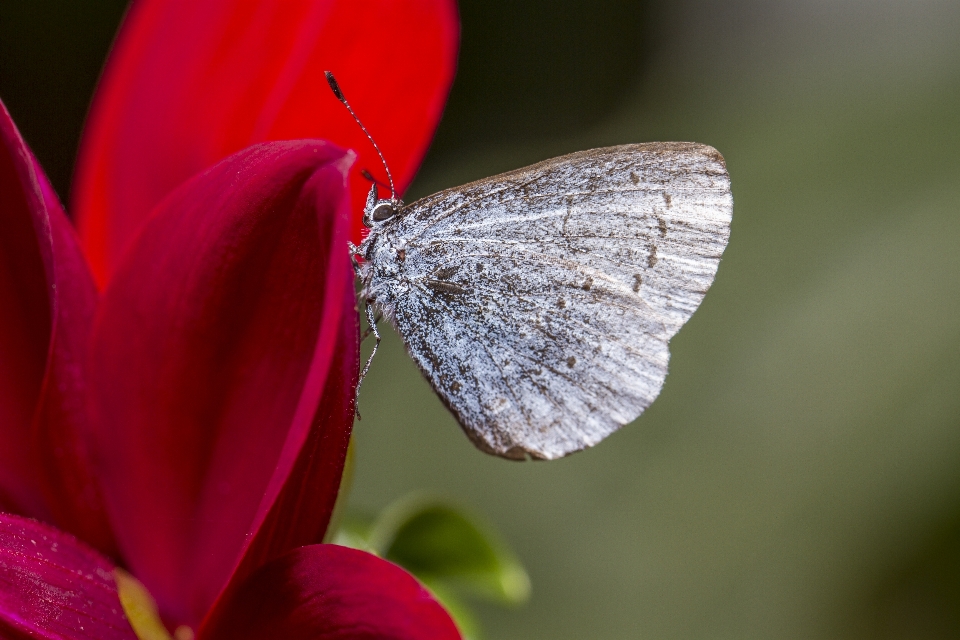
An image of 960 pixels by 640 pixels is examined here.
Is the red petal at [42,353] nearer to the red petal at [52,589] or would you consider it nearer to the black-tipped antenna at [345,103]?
the red petal at [52,589]

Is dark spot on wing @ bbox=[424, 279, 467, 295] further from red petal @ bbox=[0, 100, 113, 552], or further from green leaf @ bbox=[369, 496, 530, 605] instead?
red petal @ bbox=[0, 100, 113, 552]

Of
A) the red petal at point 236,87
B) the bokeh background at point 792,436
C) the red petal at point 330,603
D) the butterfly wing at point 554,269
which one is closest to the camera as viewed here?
the red petal at point 330,603

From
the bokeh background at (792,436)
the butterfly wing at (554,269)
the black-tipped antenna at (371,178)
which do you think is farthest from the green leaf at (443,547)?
the bokeh background at (792,436)

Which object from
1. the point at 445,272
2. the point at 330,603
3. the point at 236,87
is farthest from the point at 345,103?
the point at 330,603

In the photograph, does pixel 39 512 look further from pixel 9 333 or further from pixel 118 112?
pixel 118 112

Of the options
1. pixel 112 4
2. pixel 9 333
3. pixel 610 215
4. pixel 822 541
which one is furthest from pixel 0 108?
pixel 112 4
